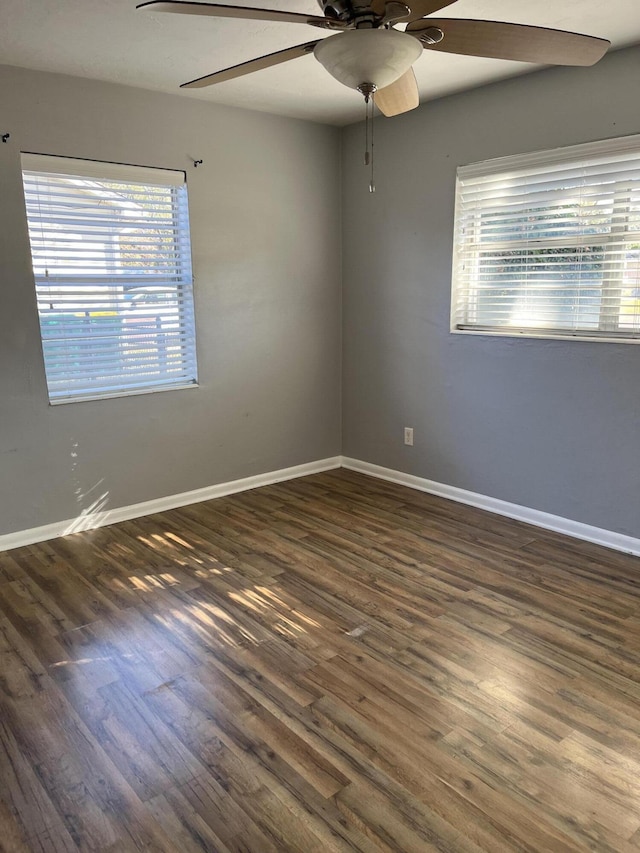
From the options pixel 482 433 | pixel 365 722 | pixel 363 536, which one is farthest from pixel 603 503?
pixel 365 722

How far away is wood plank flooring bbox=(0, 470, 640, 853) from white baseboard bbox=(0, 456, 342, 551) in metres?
0.11

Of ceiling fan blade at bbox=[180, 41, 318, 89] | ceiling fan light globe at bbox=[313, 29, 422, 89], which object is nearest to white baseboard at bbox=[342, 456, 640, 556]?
ceiling fan light globe at bbox=[313, 29, 422, 89]

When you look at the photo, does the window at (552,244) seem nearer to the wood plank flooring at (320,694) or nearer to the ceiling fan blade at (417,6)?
the wood plank flooring at (320,694)

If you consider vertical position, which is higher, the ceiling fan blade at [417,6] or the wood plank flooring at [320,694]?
the ceiling fan blade at [417,6]

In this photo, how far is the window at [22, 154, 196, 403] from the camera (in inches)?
127

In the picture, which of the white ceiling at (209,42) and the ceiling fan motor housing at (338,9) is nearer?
the ceiling fan motor housing at (338,9)

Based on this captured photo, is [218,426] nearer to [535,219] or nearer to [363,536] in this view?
[363,536]

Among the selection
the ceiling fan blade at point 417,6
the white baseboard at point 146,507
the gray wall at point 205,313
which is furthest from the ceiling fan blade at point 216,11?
the white baseboard at point 146,507

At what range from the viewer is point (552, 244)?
326cm

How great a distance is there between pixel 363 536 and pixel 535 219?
76.2 inches

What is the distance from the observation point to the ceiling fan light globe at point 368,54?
1.60 metres

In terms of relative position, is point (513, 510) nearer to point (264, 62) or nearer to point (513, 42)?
point (513, 42)

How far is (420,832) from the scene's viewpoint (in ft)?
5.07

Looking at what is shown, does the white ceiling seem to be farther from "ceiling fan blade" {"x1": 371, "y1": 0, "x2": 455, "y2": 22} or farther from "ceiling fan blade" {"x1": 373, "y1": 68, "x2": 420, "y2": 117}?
"ceiling fan blade" {"x1": 371, "y1": 0, "x2": 455, "y2": 22}
